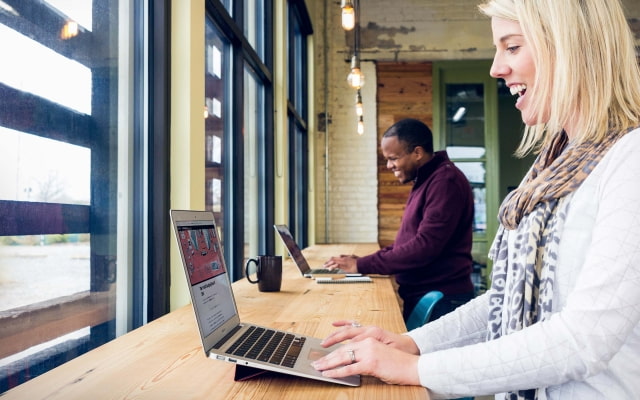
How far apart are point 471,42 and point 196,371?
6702 mm

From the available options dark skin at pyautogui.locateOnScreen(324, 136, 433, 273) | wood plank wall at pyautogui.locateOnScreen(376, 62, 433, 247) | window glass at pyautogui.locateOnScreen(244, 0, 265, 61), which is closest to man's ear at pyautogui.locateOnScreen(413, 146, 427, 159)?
dark skin at pyautogui.locateOnScreen(324, 136, 433, 273)

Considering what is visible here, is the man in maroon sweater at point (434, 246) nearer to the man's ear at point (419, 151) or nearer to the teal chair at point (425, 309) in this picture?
the man's ear at point (419, 151)

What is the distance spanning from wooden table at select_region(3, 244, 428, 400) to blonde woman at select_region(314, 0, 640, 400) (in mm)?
60

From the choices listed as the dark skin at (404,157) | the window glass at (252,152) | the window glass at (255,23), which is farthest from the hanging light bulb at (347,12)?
the window glass at (255,23)

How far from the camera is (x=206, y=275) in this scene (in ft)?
4.20

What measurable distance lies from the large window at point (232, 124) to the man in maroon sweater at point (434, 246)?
24.2 inches

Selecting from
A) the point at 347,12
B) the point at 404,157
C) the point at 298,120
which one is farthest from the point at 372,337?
the point at 298,120

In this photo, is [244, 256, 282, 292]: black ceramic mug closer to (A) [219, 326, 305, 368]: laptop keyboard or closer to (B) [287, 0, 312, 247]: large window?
(A) [219, 326, 305, 368]: laptop keyboard

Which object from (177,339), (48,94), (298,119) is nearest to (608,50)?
(177,339)

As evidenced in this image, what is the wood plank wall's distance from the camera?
6.94 meters

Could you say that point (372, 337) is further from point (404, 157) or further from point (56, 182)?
point (404, 157)

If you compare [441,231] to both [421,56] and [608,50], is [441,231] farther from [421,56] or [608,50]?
[421,56]

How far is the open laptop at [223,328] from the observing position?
106 centimetres

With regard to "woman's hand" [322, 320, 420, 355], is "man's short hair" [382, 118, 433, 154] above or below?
above
